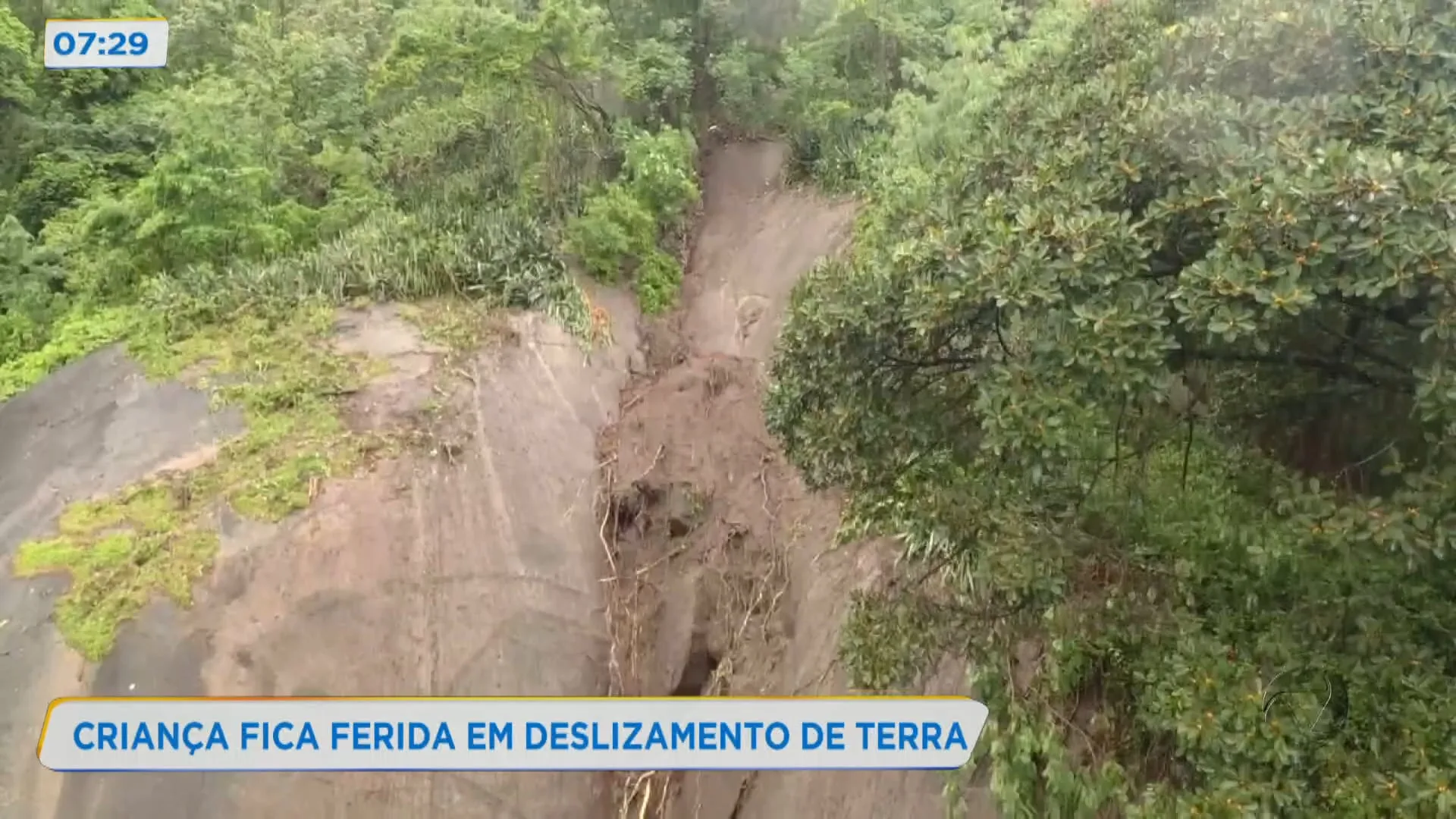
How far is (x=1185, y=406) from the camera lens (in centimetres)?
306

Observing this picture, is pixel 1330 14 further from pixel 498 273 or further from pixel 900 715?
pixel 498 273

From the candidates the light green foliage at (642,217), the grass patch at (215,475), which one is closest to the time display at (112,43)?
the grass patch at (215,475)

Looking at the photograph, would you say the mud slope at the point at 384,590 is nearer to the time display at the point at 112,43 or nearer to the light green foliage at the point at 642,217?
the light green foliage at the point at 642,217

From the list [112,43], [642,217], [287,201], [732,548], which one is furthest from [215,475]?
[642,217]

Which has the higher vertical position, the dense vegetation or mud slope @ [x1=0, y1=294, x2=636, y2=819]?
the dense vegetation

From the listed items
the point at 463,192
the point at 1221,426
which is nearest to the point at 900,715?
the point at 1221,426

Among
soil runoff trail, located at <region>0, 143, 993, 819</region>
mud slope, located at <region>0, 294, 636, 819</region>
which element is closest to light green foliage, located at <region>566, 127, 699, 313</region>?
soil runoff trail, located at <region>0, 143, 993, 819</region>

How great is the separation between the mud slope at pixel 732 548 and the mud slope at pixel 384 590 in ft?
1.11

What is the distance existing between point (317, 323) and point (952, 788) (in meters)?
4.95

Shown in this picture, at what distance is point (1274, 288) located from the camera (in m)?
2.29
